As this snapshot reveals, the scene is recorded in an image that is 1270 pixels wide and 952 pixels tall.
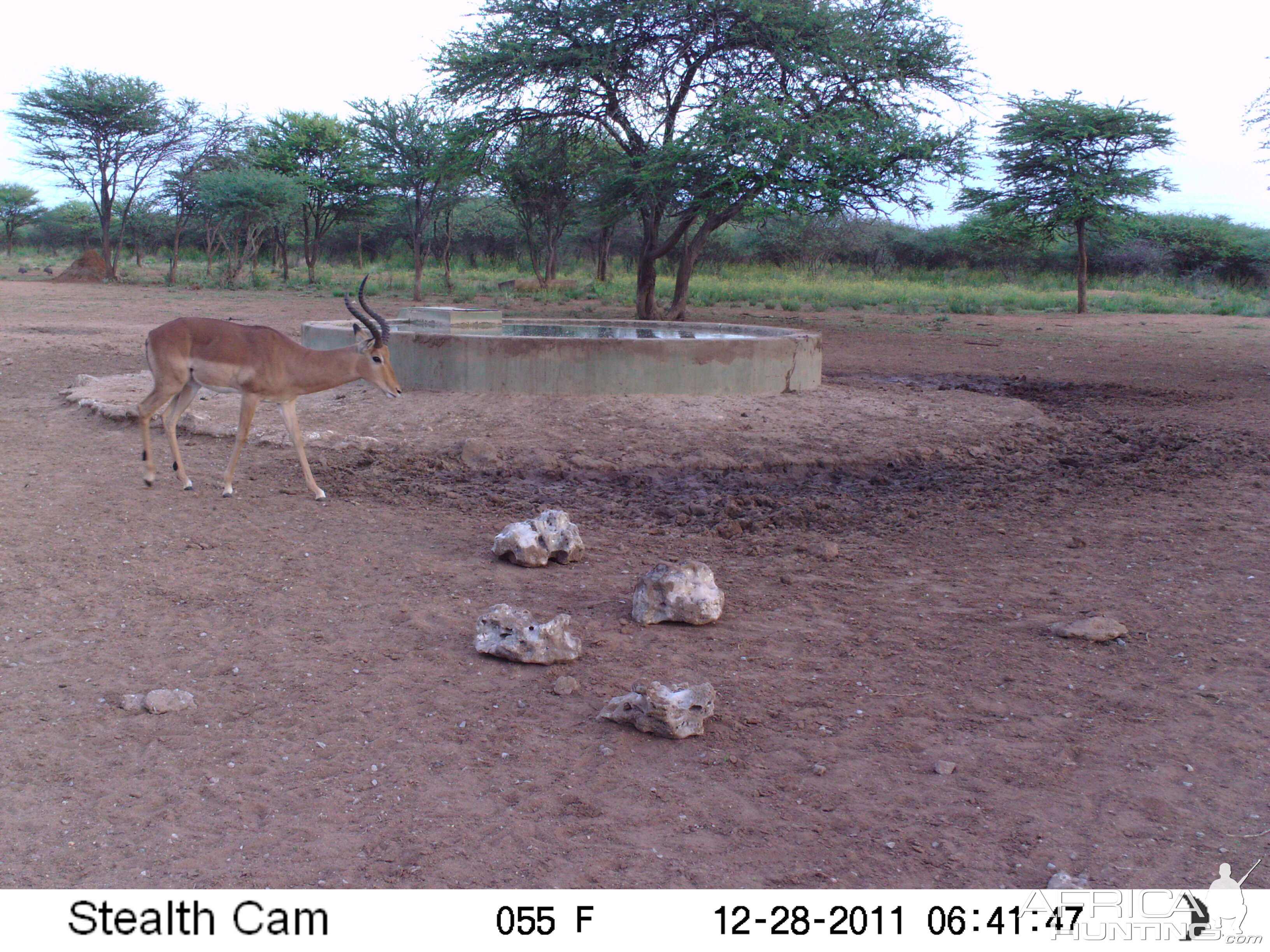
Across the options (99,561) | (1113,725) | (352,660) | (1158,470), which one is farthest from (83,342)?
(1113,725)

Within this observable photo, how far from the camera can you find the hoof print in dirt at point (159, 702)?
3.59m

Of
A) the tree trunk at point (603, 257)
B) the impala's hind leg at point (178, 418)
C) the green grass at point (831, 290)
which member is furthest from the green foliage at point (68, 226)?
the impala's hind leg at point (178, 418)

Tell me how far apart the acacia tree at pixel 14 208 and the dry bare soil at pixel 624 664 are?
5026 centimetres

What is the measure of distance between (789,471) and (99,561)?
5071mm

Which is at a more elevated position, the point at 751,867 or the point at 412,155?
the point at 412,155

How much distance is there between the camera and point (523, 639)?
415 centimetres

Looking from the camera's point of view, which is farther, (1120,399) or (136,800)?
(1120,399)

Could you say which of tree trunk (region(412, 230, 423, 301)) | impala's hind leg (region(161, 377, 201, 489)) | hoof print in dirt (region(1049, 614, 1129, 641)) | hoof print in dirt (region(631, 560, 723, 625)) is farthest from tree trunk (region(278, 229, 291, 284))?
hoof print in dirt (region(1049, 614, 1129, 641))

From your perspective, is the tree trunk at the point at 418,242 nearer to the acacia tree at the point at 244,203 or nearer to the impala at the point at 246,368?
the acacia tree at the point at 244,203

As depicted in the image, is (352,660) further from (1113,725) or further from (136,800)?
(1113,725)

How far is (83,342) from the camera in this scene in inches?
569

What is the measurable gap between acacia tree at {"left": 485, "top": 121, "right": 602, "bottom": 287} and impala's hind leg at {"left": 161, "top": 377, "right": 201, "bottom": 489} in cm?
1403

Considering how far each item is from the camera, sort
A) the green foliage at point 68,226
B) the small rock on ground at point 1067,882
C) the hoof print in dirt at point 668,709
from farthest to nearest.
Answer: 1. the green foliage at point 68,226
2. the hoof print in dirt at point 668,709
3. the small rock on ground at point 1067,882

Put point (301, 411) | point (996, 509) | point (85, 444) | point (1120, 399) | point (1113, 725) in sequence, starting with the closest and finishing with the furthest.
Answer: point (1113, 725) → point (996, 509) → point (85, 444) → point (301, 411) → point (1120, 399)
